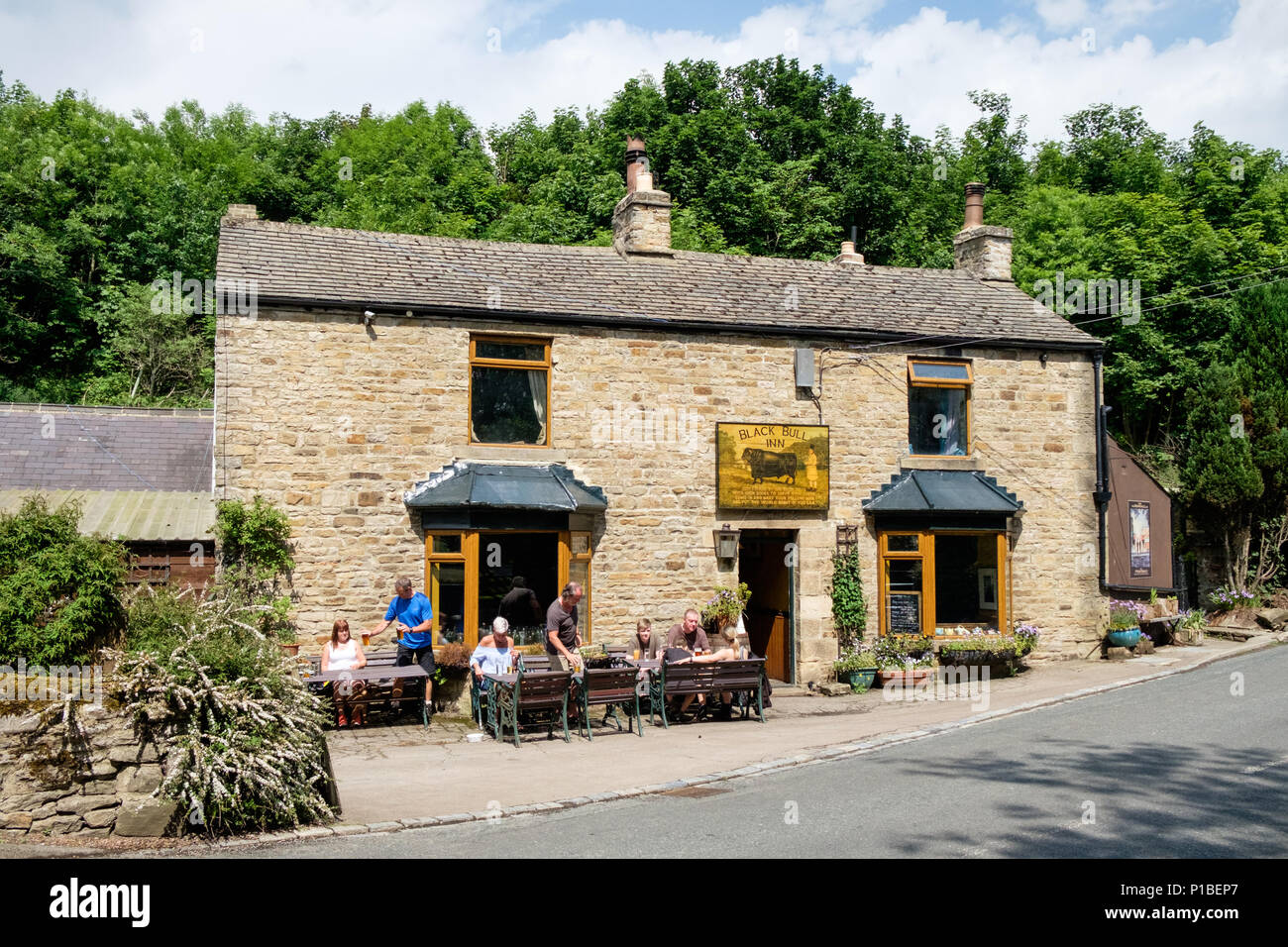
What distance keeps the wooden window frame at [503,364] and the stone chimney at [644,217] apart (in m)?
3.34

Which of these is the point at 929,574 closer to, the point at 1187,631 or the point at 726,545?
the point at 726,545

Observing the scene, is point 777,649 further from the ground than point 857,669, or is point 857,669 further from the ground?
point 777,649

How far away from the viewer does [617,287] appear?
16.0 metres

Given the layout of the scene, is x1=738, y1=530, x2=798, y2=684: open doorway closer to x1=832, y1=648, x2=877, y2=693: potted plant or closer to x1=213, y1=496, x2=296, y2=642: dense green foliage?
x1=832, y1=648, x2=877, y2=693: potted plant

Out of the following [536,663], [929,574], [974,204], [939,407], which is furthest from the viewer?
[974,204]

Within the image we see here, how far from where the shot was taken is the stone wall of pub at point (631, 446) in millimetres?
13422

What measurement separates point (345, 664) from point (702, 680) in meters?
4.30

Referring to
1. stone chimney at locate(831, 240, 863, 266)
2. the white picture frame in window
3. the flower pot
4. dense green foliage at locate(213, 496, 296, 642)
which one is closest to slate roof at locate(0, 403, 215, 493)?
dense green foliage at locate(213, 496, 296, 642)

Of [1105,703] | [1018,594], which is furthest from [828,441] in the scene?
[1105,703]

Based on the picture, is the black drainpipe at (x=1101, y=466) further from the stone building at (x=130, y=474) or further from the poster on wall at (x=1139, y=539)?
the stone building at (x=130, y=474)

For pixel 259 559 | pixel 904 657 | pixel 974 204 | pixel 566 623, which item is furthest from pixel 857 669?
pixel 974 204

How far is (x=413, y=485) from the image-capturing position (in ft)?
45.8

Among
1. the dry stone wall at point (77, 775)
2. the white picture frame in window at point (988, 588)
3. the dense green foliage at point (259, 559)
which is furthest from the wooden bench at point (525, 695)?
the white picture frame in window at point (988, 588)
